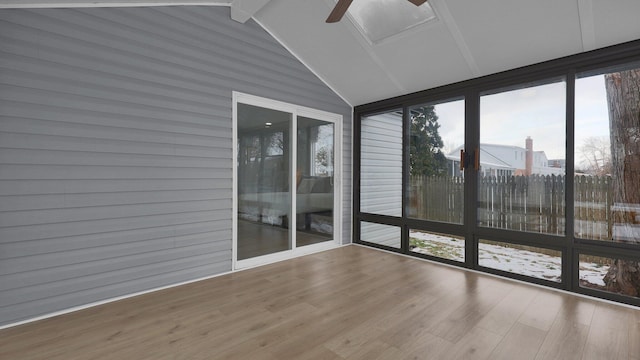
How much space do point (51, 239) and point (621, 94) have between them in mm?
5379

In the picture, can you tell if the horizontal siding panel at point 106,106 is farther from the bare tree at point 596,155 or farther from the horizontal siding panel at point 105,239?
the bare tree at point 596,155

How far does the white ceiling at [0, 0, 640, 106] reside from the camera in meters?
2.79

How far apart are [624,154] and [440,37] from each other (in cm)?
213

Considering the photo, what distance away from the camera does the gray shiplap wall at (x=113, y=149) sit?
2.53 metres

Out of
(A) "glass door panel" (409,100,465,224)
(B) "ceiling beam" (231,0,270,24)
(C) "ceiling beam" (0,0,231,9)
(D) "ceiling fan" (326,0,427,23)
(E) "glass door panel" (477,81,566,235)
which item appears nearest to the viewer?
(D) "ceiling fan" (326,0,427,23)

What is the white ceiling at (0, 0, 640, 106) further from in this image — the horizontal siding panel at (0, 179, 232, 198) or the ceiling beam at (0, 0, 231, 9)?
the horizontal siding panel at (0, 179, 232, 198)

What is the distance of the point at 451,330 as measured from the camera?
245 cm

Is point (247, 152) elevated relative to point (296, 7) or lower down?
lower down

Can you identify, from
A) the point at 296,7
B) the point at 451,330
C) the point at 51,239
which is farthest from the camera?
the point at 296,7

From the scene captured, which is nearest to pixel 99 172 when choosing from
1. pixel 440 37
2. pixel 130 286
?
pixel 130 286

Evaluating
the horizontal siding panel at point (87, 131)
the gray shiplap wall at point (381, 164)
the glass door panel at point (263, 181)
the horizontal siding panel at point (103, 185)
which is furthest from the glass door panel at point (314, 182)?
the horizontal siding panel at point (87, 131)

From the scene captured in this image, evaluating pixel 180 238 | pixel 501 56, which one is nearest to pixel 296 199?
pixel 180 238

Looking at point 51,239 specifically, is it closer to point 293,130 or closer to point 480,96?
point 293,130

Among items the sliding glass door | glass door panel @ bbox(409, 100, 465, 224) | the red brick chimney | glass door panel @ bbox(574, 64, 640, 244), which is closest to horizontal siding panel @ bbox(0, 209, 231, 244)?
the sliding glass door
